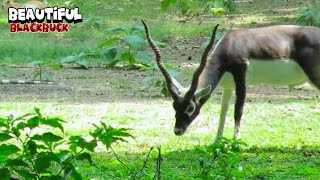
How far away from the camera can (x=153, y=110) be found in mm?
8625

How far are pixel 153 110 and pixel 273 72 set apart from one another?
212 centimetres

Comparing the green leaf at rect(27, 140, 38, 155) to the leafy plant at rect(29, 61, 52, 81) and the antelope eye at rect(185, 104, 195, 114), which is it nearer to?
the antelope eye at rect(185, 104, 195, 114)

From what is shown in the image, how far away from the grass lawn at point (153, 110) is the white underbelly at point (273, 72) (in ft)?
1.90

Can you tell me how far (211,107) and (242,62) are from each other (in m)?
2.12

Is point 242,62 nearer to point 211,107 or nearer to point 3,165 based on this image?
point 211,107

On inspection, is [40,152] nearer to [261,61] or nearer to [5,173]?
[5,173]

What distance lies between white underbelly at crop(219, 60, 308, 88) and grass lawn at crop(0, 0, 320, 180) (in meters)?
0.58

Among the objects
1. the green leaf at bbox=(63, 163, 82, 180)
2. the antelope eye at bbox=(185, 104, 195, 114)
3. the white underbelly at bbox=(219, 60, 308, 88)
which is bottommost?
the antelope eye at bbox=(185, 104, 195, 114)

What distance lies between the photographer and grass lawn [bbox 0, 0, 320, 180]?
6.05 m

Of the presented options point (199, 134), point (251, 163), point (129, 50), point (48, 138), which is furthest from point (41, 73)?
point (48, 138)

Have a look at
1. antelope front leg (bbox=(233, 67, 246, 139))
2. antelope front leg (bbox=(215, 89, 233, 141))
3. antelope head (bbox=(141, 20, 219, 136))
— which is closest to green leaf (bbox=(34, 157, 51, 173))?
antelope head (bbox=(141, 20, 219, 136))

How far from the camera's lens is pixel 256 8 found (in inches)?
723

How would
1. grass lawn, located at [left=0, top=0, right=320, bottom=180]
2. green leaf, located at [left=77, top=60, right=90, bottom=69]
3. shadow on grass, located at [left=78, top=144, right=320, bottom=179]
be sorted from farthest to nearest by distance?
green leaf, located at [left=77, top=60, right=90, bottom=69]
grass lawn, located at [left=0, top=0, right=320, bottom=180]
shadow on grass, located at [left=78, top=144, right=320, bottom=179]

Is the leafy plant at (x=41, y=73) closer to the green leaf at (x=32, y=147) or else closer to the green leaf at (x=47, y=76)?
the green leaf at (x=47, y=76)
